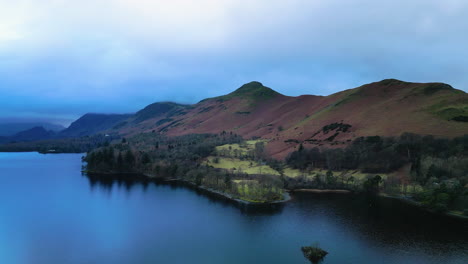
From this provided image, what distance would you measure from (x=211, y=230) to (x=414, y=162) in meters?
88.2

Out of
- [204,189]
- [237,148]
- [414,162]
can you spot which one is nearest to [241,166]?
[204,189]

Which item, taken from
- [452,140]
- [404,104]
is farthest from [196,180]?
[404,104]

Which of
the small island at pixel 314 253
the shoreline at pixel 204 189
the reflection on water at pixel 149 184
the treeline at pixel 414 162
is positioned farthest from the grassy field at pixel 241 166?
the small island at pixel 314 253

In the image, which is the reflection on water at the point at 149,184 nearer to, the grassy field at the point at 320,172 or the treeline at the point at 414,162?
the grassy field at the point at 320,172

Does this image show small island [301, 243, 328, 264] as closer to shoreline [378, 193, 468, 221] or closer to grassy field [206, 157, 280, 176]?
shoreline [378, 193, 468, 221]

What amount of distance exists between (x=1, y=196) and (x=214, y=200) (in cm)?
7577

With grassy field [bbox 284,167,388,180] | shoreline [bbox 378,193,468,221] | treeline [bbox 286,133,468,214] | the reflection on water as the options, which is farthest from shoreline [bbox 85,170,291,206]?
treeline [bbox 286,133,468,214]

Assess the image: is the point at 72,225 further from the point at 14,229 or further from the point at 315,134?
the point at 315,134

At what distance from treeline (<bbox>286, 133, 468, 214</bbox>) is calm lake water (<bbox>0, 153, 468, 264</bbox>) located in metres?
9.67

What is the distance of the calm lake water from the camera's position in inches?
2094

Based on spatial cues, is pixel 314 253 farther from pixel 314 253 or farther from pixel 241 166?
pixel 241 166

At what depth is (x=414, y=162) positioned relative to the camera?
11362 centimetres

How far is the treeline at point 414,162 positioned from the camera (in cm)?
8323

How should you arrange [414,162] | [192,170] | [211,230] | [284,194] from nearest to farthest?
1. [211,230]
2. [284,194]
3. [414,162]
4. [192,170]
